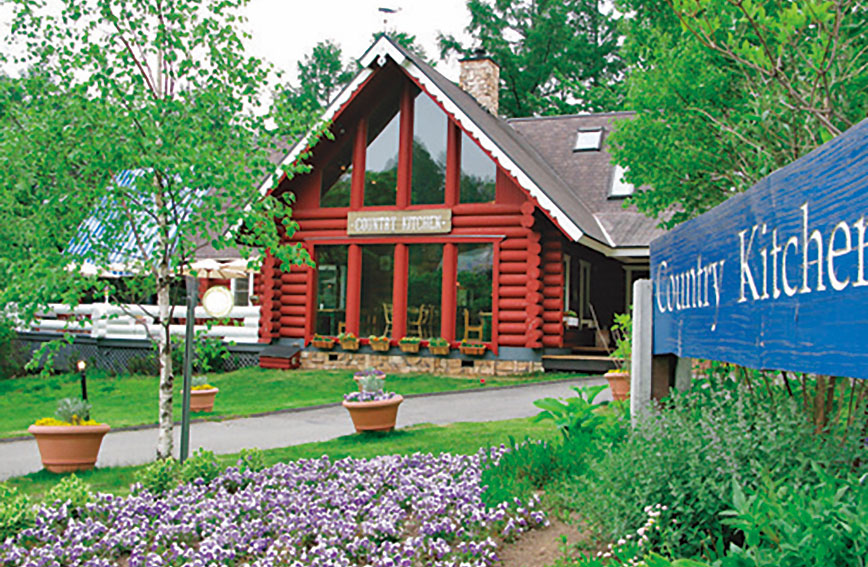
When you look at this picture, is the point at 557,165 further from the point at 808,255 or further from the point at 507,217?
the point at 808,255

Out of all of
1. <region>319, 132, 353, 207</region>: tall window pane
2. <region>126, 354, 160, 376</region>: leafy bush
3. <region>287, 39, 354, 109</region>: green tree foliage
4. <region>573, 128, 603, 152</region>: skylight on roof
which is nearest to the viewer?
<region>319, 132, 353, 207</region>: tall window pane

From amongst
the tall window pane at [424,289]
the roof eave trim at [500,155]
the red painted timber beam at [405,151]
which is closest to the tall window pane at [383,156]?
the red painted timber beam at [405,151]

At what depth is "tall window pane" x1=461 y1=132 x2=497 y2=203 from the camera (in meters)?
18.9

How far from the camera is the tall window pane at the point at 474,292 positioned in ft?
62.1

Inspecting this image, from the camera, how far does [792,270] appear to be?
2521 mm

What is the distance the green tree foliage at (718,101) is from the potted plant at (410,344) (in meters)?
7.74

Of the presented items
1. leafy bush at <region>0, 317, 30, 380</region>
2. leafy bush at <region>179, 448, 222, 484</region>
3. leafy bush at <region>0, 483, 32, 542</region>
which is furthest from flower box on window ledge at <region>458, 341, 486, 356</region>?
leafy bush at <region>0, 317, 30, 380</region>

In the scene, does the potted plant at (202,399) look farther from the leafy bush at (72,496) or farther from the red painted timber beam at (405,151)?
the red painted timber beam at (405,151)

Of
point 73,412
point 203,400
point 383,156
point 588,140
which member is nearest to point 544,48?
point 588,140

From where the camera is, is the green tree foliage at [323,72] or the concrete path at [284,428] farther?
the green tree foliage at [323,72]

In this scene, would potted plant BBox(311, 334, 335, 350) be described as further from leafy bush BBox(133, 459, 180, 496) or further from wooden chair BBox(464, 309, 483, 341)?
leafy bush BBox(133, 459, 180, 496)

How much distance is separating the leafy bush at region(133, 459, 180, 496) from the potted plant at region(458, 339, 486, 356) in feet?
39.4

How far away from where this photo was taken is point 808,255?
94.7 inches

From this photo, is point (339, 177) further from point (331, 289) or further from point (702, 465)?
point (702, 465)
